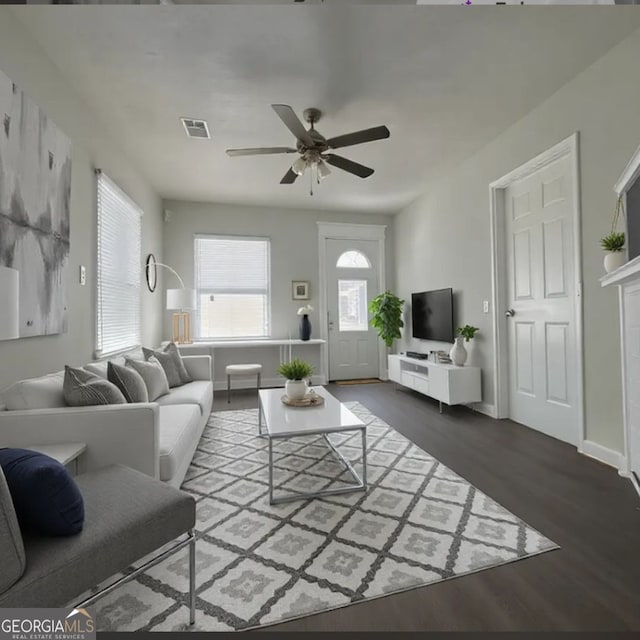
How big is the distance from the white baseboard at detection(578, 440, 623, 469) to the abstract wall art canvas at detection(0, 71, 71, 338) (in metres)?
3.66

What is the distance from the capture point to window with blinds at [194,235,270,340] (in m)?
5.33

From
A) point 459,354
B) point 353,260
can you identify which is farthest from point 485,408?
point 353,260

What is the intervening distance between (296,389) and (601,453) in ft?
7.13

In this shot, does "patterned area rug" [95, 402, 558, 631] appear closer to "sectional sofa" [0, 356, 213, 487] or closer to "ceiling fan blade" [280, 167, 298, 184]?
"sectional sofa" [0, 356, 213, 487]

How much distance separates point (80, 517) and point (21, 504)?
→ 0.15 meters

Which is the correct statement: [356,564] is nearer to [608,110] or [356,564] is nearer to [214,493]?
[214,493]

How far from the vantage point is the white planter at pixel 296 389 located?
2.69m

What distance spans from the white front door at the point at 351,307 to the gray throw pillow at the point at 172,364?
8.83ft

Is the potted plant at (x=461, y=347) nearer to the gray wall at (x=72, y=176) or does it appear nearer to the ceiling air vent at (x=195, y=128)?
the ceiling air vent at (x=195, y=128)

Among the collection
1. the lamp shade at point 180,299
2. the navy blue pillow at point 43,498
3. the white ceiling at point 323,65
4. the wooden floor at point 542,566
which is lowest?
the wooden floor at point 542,566

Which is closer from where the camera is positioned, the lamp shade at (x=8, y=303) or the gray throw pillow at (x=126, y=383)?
the lamp shade at (x=8, y=303)

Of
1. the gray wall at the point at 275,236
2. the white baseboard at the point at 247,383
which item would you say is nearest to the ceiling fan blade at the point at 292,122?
the gray wall at the point at 275,236

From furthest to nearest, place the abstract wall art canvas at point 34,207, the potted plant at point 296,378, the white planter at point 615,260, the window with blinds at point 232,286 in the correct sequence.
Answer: the window with blinds at point 232,286 < the potted plant at point 296,378 < the white planter at point 615,260 < the abstract wall art canvas at point 34,207

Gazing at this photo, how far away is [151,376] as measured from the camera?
9.32ft
